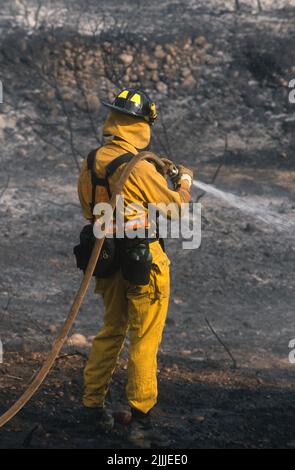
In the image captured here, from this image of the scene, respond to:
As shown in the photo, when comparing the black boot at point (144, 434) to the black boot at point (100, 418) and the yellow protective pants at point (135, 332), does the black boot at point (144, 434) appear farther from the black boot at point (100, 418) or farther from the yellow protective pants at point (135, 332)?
the black boot at point (100, 418)

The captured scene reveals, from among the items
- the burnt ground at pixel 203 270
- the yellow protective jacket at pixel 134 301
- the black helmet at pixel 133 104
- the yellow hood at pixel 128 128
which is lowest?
the burnt ground at pixel 203 270

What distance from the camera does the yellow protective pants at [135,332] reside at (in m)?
5.34

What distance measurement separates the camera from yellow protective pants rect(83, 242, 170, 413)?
17.5 ft

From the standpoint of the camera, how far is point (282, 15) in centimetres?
1402

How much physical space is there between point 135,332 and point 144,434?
21.6 inches

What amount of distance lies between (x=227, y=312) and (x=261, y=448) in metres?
2.58

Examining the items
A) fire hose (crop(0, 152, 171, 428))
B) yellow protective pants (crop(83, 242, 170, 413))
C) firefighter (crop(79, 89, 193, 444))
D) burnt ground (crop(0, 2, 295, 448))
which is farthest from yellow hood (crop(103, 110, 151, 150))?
burnt ground (crop(0, 2, 295, 448))

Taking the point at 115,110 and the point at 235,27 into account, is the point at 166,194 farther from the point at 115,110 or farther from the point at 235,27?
the point at 235,27

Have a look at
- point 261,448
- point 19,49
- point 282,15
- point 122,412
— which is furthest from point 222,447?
point 282,15

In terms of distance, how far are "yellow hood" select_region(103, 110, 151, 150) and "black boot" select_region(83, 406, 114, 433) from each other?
4.86ft


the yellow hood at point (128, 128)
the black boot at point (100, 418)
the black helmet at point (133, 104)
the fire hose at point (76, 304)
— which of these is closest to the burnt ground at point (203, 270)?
the black boot at point (100, 418)

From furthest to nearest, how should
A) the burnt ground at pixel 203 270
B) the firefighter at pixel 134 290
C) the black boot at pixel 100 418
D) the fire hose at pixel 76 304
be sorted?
1. the burnt ground at pixel 203 270
2. the black boot at pixel 100 418
3. the firefighter at pixel 134 290
4. the fire hose at pixel 76 304

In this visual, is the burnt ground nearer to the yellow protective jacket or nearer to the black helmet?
the yellow protective jacket

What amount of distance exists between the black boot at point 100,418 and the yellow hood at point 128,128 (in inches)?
58.3
